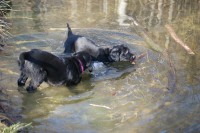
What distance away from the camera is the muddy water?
17.6 ft

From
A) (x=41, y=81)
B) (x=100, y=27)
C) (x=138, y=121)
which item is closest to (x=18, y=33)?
(x=100, y=27)

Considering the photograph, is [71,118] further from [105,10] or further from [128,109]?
[105,10]

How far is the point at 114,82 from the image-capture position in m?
6.81

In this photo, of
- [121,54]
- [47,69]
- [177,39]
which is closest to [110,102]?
[47,69]

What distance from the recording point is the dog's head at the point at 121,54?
25.6ft

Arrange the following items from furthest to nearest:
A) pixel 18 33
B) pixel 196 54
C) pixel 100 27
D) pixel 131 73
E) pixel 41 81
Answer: pixel 100 27 → pixel 18 33 → pixel 196 54 → pixel 131 73 → pixel 41 81

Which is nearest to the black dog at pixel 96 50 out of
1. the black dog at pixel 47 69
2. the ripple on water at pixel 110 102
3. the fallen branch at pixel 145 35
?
the ripple on water at pixel 110 102

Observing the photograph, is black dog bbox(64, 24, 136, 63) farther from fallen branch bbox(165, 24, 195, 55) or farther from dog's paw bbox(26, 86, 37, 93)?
dog's paw bbox(26, 86, 37, 93)

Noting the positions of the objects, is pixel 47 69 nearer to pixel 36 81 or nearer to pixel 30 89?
pixel 36 81

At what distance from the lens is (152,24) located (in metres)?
10.5

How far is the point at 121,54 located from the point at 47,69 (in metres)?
2.09

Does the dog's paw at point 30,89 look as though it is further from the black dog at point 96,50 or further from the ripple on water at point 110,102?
the black dog at point 96,50

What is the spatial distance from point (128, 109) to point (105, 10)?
6.67 m

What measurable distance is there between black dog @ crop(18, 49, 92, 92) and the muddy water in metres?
0.18
